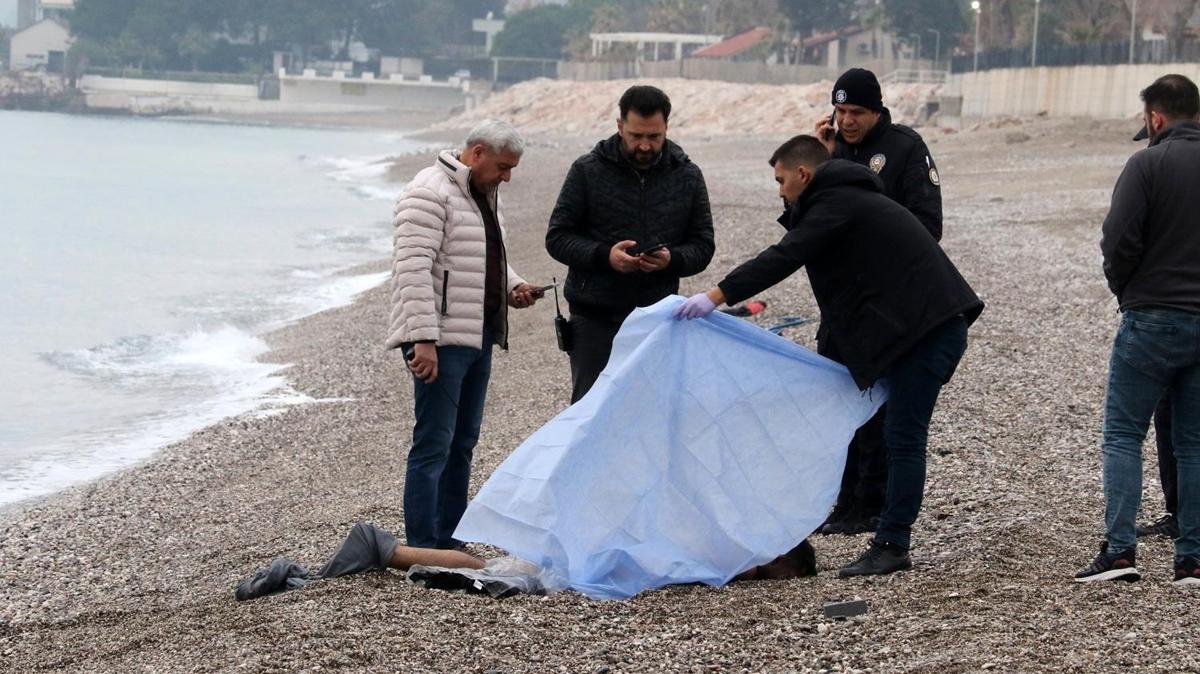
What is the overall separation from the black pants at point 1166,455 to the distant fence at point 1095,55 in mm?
39923

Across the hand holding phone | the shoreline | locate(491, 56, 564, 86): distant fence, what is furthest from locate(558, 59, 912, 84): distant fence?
the hand holding phone

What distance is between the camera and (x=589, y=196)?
5934mm

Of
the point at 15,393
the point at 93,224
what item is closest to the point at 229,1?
the point at 93,224

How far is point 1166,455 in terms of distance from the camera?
6.09 metres

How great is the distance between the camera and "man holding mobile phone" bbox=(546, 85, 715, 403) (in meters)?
5.85

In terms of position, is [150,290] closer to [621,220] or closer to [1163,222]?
[621,220]

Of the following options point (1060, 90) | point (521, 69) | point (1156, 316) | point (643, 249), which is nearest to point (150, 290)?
point (643, 249)

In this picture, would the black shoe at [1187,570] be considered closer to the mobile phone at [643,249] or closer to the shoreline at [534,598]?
the shoreline at [534,598]

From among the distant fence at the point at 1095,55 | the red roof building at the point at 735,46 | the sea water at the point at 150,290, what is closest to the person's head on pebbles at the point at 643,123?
the sea water at the point at 150,290

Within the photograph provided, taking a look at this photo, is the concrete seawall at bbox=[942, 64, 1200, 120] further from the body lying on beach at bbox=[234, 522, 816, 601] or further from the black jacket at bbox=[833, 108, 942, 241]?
the body lying on beach at bbox=[234, 522, 816, 601]

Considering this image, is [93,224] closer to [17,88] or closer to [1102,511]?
[1102,511]

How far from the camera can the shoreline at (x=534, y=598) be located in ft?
15.3

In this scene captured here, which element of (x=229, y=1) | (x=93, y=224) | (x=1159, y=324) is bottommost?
(x=93, y=224)

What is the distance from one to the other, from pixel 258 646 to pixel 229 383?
974cm
